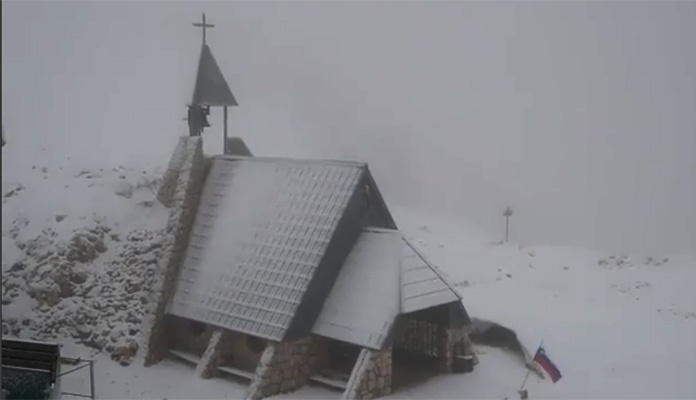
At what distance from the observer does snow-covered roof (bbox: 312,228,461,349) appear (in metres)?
7.36

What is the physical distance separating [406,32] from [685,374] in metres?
4.20

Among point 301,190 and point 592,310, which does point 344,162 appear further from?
point 592,310

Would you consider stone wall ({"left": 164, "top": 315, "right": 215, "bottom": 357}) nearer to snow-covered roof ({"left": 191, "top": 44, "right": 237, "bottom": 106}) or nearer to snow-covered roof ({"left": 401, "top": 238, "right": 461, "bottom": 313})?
snow-covered roof ({"left": 401, "top": 238, "right": 461, "bottom": 313})

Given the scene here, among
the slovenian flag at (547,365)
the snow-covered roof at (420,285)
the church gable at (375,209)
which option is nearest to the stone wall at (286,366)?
the snow-covered roof at (420,285)

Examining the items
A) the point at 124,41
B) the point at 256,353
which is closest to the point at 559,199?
the point at 256,353

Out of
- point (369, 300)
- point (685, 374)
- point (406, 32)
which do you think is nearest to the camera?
point (685, 374)

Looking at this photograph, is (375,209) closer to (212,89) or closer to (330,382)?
(330,382)

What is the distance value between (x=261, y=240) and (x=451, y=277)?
2.29m

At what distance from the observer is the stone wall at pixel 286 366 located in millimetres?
7422

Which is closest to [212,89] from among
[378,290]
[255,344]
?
[255,344]

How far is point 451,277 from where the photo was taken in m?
9.04

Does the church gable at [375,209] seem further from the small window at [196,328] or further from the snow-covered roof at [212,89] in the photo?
the small window at [196,328]

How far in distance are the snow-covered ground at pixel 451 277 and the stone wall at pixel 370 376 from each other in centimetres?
31

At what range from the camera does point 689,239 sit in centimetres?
723
